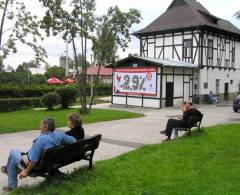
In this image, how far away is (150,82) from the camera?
3009cm

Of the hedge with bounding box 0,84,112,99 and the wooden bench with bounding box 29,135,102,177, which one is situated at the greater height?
the hedge with bounding box 0,84,112,99

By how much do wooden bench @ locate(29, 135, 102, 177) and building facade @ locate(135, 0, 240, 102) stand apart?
28275 mm

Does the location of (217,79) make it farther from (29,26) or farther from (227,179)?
(227,179)

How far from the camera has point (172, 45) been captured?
1441 inches

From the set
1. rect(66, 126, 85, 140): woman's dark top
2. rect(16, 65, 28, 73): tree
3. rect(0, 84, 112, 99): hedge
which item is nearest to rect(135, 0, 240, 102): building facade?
rect(0, 84, 112, 99): hedge

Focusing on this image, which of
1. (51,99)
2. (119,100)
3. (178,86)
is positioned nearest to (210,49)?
(178,86)

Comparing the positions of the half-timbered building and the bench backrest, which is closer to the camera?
the bench backrest

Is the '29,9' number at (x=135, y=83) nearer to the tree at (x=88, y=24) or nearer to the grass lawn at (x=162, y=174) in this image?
the tree at (x=88, y=24)

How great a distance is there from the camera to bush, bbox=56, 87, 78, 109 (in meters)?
27.3

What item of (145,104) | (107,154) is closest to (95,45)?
(145,104)

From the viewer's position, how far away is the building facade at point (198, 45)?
35219 mm

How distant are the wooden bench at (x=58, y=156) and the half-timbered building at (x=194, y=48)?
928 inches

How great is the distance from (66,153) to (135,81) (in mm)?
24792

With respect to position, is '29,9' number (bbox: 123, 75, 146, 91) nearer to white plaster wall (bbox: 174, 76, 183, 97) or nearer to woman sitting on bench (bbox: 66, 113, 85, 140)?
white plaster wall (bbox: 174, 76, 183, 97)
